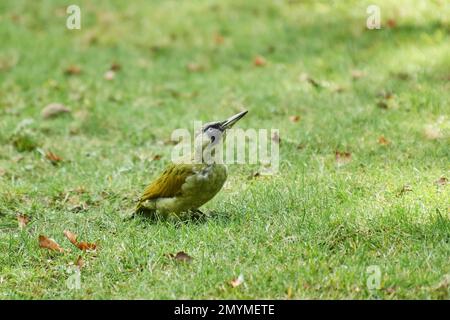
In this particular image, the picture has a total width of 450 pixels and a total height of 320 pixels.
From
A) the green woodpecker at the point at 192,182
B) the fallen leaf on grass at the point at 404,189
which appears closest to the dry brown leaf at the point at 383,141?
the fallen leaf on grass at the point at 404,189

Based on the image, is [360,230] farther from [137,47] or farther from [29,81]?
A: [137,47]

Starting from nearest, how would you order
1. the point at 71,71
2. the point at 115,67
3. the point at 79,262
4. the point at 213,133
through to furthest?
the point at 79,262, the point at 213,133, the point at 71,71, the point at 115,67

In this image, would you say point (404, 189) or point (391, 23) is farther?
point (391, 23)

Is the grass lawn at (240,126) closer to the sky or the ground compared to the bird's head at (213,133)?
closer to the ground

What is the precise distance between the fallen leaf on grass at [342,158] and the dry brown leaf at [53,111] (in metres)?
3.55

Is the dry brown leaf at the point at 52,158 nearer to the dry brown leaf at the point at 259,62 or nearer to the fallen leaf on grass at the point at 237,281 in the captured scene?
the fallen leaf on grass at the point at 237,281

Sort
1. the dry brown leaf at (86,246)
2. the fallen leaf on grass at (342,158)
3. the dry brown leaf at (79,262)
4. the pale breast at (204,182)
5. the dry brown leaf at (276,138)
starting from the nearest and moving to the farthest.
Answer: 1. the dry brown leaf at (79,262)
2. the dry brown leaf at (86,246)
3. the pale breast at (204,182)
4. the fallen leaf on grass at (342,158)
5. the dry brown leaf at (276,138)

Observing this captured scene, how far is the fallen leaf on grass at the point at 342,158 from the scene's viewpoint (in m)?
6.60

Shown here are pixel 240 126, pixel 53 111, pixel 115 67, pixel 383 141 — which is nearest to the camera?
pixel 383 141

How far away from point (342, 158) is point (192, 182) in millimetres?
1859

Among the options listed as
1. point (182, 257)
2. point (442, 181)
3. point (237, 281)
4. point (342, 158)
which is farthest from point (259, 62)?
point (237, 281)

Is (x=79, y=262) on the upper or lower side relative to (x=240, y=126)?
lower

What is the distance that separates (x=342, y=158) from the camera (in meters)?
6.71

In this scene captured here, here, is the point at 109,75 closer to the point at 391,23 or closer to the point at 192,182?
the point at 391,23
